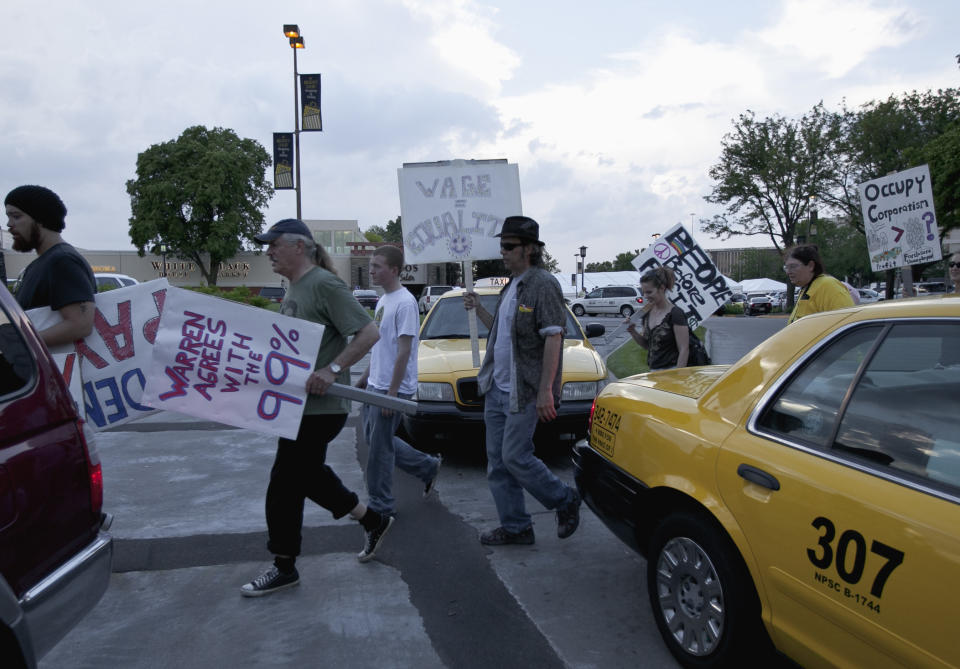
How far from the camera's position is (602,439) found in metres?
3.51

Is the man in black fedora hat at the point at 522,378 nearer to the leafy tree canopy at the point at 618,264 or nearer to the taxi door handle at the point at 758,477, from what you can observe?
the taxi door handle at the point at 758,477

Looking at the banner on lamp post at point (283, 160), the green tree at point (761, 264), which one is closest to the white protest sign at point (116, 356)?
the banner on lamp post at point (283, 160)

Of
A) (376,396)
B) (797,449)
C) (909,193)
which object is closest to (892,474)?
(797,449)

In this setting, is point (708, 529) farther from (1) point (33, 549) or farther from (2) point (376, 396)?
(1) point (33, 549)

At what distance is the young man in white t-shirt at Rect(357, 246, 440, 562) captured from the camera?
165 inches

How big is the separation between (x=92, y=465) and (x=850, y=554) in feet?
7.85

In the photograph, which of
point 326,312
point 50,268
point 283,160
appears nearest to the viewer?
point 50,268

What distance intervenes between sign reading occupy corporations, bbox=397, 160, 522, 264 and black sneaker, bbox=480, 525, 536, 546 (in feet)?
7.66

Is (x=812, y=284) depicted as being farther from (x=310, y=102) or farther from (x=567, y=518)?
(x=310, y=102)

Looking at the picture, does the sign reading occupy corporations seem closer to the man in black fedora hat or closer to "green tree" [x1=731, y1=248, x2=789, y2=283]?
the man in black fedora hat

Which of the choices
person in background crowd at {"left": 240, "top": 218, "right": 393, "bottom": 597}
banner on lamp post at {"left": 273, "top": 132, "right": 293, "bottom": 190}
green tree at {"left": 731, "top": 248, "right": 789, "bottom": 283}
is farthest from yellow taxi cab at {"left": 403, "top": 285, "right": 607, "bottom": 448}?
green tree at {"left": 731, "top": 248, "right": 789, "bottom": 283}

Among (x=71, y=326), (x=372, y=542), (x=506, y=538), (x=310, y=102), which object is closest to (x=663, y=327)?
(x=506, y=538)

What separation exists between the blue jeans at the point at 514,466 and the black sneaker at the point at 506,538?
0.09ft

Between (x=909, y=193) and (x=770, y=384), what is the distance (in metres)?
6.10
